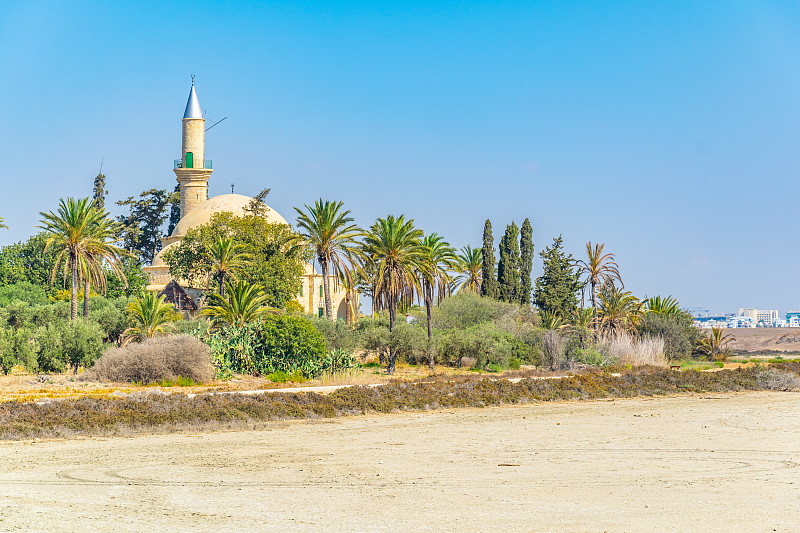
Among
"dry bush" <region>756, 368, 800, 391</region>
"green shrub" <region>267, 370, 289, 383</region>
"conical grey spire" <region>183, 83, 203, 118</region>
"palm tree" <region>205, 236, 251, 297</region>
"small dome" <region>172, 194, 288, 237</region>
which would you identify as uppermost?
"conical grey spire" <region>183, 83, 203, 118</region>

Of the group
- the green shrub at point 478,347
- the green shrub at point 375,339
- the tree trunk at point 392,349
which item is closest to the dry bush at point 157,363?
the tree trunk at point 392,349

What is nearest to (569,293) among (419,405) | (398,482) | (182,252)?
(182,252)

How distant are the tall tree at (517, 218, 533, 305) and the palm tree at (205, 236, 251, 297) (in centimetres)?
1868

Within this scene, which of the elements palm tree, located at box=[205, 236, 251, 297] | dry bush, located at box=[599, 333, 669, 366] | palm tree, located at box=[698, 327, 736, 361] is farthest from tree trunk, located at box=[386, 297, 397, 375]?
palm tree, located at box=[698, 327, 736, 361]

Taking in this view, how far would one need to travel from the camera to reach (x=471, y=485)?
38.5 ft

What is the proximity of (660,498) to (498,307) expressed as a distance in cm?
4002

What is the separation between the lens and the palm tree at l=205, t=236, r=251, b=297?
44.8 metres

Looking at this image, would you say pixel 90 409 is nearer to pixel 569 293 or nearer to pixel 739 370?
pixel 739 370

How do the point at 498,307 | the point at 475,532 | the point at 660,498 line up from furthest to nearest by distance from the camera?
the point at 498,307 < the point at 660,498 < the point at 475,532

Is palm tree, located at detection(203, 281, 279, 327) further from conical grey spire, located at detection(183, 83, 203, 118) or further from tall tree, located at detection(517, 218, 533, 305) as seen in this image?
conical grey spire, located at detection(183, 83, 203, 118)

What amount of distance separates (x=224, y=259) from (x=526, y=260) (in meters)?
21.2

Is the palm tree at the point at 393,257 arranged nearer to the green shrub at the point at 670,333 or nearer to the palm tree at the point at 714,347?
the green shrub at the point at 670,333

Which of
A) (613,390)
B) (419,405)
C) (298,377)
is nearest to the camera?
(419,405)

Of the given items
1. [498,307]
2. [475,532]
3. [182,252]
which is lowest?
[475,532]
